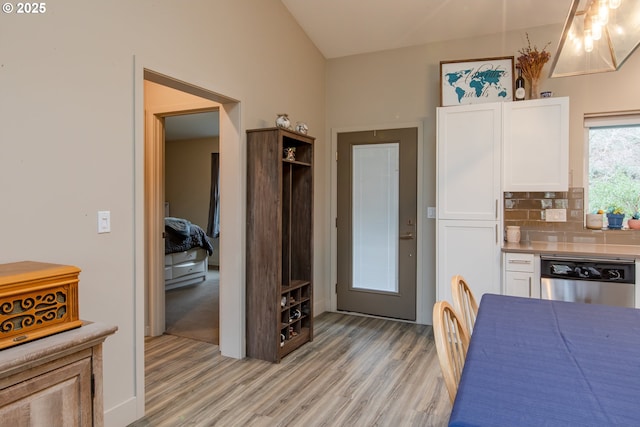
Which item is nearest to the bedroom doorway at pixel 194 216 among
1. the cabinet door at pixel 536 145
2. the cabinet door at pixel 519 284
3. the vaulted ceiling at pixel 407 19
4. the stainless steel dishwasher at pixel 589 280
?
the vaulted ceiling at pixel 407 19

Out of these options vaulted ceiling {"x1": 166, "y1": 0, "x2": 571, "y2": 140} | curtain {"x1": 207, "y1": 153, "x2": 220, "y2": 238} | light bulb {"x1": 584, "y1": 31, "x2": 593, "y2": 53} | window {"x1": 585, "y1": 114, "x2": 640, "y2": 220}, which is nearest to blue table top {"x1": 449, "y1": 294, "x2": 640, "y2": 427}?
light bulb {"x1": 584, "y1": 31, "x2": 593, "y2": 53}

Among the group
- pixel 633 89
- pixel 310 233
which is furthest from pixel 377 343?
pixel 633 89

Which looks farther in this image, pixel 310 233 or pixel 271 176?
pixel 310 233

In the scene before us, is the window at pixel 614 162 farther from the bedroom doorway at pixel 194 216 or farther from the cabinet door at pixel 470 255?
the bedroom doorway at pixel 194 216

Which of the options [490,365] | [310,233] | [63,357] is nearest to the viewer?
[490,365]

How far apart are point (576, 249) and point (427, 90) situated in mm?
2069

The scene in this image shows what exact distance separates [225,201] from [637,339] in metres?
2.72

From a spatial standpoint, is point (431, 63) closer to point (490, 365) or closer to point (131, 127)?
point (131, 127)

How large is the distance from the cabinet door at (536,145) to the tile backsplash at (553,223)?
0.43 metres

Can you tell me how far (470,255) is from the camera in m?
3.51

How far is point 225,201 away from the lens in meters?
3.27

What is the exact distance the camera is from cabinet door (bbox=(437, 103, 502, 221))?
3.43 m

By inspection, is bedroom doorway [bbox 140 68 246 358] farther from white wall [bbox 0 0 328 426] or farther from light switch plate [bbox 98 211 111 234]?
light switch plate [bbox 98 211 111 234]

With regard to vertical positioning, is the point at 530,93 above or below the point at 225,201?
above
